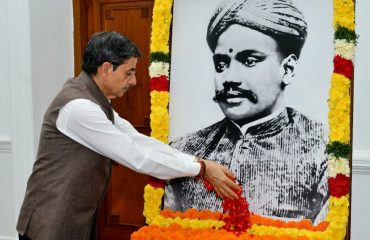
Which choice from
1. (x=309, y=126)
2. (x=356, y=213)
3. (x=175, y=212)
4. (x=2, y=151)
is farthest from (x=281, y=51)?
(x=2, y=151)

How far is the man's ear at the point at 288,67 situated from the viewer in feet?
6.69

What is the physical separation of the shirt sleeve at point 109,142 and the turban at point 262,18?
606 millimetres

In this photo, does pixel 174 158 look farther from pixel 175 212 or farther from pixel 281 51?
pixel 281 51

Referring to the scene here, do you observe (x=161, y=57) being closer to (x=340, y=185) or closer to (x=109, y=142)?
(x=109, y=142)

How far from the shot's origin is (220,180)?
6.81ft

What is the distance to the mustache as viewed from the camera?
2117 mm

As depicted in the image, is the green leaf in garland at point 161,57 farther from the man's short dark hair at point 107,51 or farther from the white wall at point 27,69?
the white wall at point 27,69

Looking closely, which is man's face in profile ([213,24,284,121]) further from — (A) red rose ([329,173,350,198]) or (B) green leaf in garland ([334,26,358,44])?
(A) red rose ([329,173,350,198])

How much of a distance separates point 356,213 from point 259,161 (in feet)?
3.95

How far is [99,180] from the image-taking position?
6.40 ft

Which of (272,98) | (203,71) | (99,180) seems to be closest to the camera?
(99,180)

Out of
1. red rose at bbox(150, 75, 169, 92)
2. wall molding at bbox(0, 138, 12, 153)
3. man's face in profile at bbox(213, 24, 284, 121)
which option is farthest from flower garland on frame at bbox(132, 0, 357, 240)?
wall molding at bbox(0, 138, 12, 153)

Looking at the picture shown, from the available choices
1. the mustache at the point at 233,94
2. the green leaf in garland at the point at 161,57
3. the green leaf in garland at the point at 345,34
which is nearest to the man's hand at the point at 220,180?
the mustache at the point at 233,94

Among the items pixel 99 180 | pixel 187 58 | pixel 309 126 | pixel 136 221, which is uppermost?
pixel 187 58
